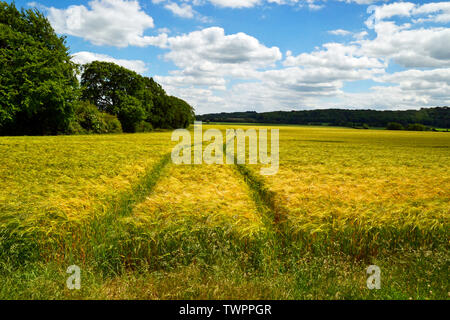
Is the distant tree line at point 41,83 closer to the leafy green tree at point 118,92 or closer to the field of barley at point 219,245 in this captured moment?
the leafy green tree at point 118,92

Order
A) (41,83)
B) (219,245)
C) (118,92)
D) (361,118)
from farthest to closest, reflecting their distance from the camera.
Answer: (361,118) < (118,92) < (41,83) < (219,245)

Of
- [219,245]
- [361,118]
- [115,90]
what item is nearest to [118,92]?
[115,90]

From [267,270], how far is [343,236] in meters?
2.02

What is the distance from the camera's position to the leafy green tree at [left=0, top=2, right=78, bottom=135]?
32.8 metres

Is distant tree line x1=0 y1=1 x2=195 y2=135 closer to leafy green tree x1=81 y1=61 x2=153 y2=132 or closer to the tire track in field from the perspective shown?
leafy green tree x1=81 y1=61 x2=153 y2=132

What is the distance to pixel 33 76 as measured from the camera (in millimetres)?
34688

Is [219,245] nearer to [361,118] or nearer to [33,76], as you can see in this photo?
[33,76]

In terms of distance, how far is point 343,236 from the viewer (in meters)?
5.36

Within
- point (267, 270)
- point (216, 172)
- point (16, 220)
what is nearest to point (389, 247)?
point (267, 270)

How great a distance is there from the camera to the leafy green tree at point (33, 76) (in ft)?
107

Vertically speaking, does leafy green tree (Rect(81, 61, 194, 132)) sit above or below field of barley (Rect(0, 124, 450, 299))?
above

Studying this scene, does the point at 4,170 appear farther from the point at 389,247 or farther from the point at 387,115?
the point at 387,115

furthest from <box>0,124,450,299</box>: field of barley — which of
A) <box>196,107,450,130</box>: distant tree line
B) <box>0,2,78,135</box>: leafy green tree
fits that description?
<box>196,107,450,130</box>: distant tree line

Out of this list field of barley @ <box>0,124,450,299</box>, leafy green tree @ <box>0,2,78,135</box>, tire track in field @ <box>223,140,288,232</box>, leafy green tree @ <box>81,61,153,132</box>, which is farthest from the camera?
leafy green tree @ <box>81,61,153,132</box>
